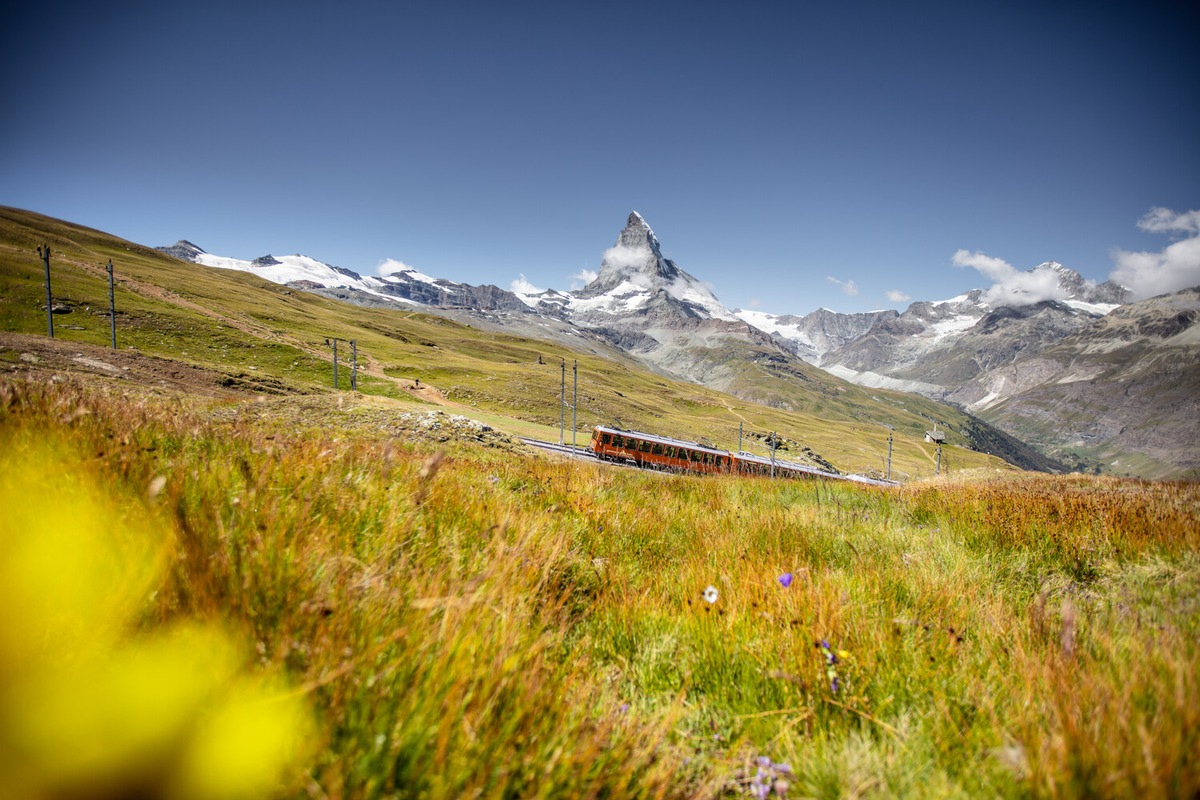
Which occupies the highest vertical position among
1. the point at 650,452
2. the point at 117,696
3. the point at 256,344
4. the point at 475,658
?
the point at 117,696

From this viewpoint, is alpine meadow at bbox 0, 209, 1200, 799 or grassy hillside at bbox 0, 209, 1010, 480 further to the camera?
grassy hillside at bbox 0, 209, 1010, 480

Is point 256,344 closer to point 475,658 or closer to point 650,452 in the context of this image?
point 650,452

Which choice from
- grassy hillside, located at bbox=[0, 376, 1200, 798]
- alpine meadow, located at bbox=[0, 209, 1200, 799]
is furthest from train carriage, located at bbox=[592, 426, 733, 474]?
grassy hillside, located at bbox=[0, 376, 1200, 798]

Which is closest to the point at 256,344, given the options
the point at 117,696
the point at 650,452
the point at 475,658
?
the point at 650,452

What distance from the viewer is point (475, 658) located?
1.77 m

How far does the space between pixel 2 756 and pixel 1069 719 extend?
278 centimetres

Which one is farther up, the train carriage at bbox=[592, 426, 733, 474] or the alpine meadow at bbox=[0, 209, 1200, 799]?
the alpine meadow at bbox=[0, 209, 1200, 799]

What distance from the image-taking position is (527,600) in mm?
2744

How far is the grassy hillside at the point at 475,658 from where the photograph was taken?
1.26 m

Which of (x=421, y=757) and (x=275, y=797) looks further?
(x=421, y=757)

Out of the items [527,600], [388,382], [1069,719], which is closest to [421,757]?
[527,600]

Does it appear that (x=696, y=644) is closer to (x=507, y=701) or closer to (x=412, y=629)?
(x=507, y=701)

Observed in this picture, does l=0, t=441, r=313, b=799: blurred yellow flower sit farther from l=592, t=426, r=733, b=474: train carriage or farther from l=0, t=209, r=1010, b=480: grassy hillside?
l=592, t=426, r=733, b=474: train carriage

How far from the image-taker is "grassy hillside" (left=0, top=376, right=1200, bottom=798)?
1262mm
